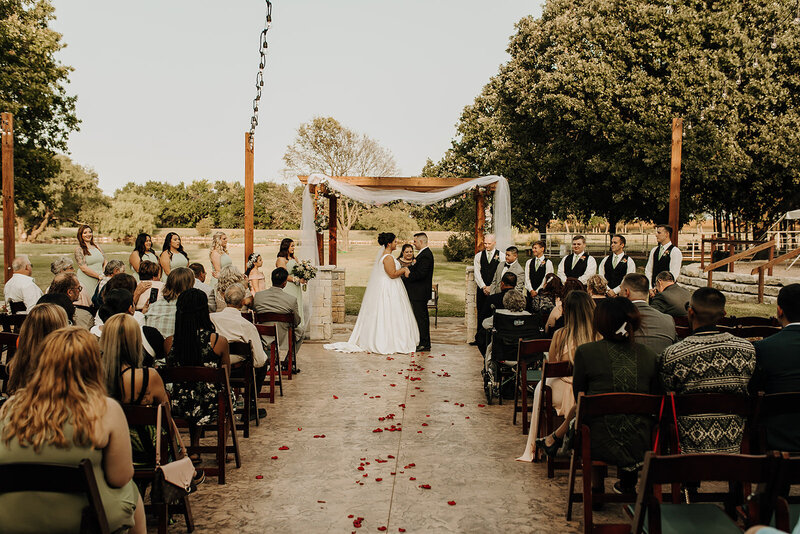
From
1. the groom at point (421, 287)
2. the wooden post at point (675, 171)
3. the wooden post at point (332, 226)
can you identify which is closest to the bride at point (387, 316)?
the groom at point (421, 287)

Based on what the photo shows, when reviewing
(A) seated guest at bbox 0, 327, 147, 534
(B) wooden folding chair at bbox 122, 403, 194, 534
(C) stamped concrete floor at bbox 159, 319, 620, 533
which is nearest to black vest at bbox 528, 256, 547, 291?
(C) stamped concrete floor at bbox 159, 319, 620, 533

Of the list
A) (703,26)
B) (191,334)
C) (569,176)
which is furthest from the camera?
(569,176)

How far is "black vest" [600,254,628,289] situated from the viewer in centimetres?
978

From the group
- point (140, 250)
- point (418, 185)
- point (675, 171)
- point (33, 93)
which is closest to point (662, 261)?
point (675, 171)

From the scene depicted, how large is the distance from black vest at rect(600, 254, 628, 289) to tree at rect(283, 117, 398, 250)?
32.7 metres

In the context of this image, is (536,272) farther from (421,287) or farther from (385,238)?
(385,238)

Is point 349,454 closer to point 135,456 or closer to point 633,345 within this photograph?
point 135,456

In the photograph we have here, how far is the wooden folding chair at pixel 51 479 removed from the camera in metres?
2.41

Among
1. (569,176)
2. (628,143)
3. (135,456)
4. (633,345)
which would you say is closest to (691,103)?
(628,143)

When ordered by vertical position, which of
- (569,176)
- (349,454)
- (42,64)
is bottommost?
(349,454)

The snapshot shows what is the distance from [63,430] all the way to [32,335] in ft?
4.54

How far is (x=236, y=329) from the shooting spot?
580 cm

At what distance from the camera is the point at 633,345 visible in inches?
155

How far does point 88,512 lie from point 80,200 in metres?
51.9
